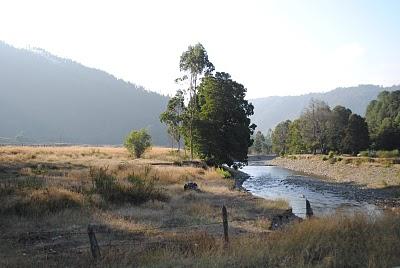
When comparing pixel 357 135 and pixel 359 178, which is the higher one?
pixel 357 135

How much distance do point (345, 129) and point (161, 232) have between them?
79.1 m

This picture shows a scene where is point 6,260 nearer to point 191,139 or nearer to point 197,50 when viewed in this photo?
point 191,139

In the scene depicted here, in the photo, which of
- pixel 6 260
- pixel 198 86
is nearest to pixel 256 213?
pixel 6 260

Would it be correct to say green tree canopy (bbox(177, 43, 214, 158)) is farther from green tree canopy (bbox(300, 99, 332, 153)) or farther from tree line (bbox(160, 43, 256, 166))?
green tree canopy (bbox(300, 99, 332, 153))

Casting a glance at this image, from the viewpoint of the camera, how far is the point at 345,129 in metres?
90.1

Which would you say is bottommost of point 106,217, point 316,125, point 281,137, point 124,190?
point 106,217

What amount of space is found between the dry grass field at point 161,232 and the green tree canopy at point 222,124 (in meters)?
24.6

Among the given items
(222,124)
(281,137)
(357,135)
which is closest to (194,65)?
(222,124)

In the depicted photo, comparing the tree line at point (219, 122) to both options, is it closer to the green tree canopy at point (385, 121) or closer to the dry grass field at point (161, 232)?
the dry grass field at point (161, 232)

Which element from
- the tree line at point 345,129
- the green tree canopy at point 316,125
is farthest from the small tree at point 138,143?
the green tree canopy at point 316,125

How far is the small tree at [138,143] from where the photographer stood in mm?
68750

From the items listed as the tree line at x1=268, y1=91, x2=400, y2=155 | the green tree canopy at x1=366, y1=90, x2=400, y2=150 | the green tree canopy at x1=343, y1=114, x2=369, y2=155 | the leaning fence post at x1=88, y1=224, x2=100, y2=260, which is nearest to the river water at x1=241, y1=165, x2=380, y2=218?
the leaning fence post at x1=88, y1=224, x2=100, y2=260

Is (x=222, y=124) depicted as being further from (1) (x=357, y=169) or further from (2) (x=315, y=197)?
(1) (x=357, y=169)

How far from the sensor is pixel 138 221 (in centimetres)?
1933
